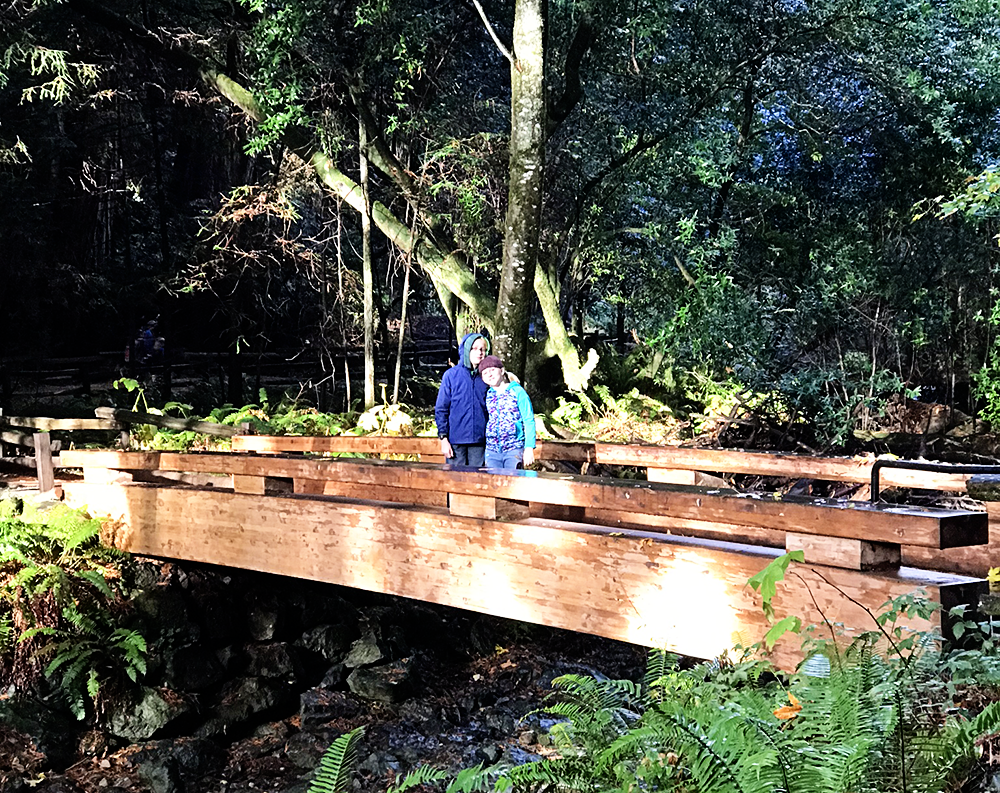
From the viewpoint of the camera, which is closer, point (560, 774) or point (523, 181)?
point (560, 774)

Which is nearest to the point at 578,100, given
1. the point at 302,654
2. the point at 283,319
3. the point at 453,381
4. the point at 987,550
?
the point at 453,381

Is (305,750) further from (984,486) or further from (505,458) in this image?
(984,486)

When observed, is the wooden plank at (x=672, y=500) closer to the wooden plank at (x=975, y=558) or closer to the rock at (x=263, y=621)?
the wooden plank at (x=975, y=558)

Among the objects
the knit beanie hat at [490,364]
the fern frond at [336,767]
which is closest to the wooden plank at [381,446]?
the knit beanie hat at [490,364]

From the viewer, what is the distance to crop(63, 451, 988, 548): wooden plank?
436 cm

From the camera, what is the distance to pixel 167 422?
48.2 feet

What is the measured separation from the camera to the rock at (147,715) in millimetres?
8320

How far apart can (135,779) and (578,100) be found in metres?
11.8

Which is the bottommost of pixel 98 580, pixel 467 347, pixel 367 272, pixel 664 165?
pixel 98 580

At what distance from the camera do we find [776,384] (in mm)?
13977

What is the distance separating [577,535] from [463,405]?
3.40 m

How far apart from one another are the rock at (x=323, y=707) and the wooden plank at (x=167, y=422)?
5.25 meters

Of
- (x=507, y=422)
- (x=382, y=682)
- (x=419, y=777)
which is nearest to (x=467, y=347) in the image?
Answer: (x=507, y=422)

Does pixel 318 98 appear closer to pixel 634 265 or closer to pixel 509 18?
pixel 509 18
